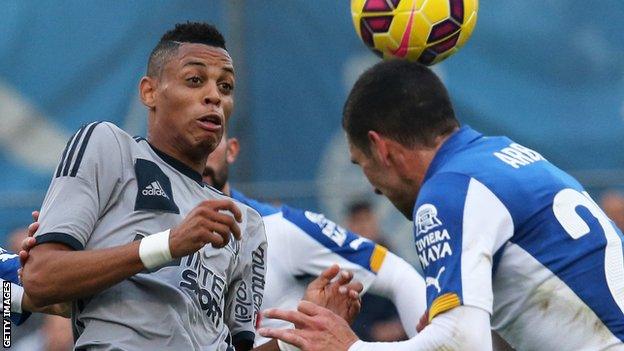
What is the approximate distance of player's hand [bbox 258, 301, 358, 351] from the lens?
4980 mm

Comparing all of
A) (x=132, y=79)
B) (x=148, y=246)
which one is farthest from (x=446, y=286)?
(x=132, y=79)

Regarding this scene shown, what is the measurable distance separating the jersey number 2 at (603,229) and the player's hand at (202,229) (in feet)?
4.29

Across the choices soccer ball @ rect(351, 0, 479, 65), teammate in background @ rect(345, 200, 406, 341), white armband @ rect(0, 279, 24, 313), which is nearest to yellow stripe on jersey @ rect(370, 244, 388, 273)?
teammate in background @ rect(345, 200, 406, 341)

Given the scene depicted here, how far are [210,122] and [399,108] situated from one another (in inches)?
30.1

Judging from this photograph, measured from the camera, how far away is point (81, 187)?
4.80m

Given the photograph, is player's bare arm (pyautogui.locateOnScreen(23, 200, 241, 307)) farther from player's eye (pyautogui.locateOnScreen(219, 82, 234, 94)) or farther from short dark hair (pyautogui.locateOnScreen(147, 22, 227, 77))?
short dark hair (pyautogui.locateOnScreen(147, 22, 227, 77))

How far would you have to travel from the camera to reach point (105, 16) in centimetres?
1134

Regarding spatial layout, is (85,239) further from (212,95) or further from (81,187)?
(212,95)

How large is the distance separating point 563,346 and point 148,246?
1.64 meters

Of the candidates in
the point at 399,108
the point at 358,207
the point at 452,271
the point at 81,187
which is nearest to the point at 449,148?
the point at 399,108

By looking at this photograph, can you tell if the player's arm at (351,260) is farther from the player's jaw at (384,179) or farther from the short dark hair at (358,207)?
the short dark hair at (358,207)

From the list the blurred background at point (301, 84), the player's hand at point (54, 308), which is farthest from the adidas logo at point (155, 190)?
the blurred background at point (301, 84)

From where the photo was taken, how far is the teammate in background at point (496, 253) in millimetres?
4855

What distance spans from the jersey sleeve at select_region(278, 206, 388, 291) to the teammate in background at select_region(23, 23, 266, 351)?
1946 mm
